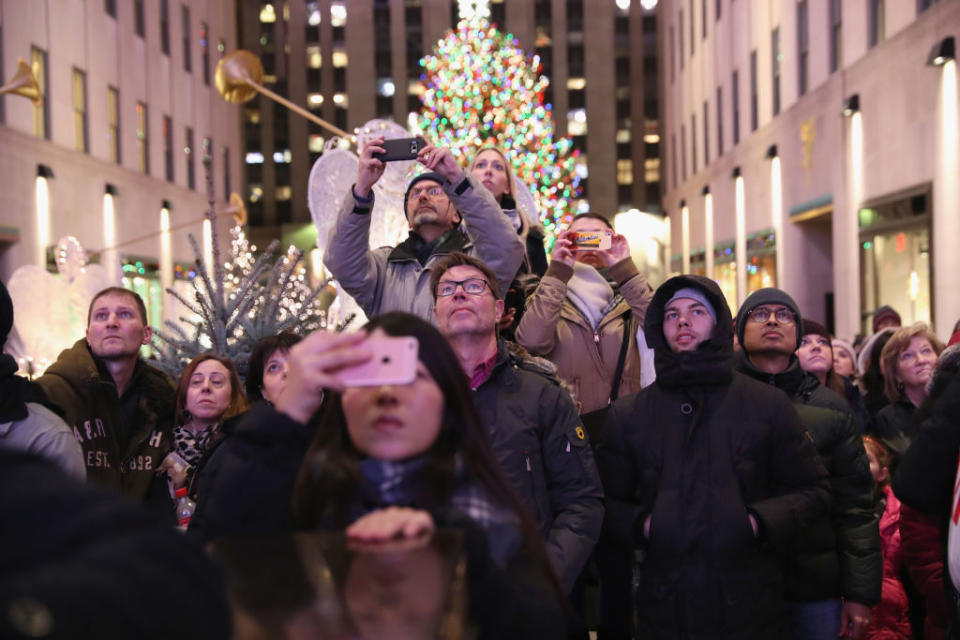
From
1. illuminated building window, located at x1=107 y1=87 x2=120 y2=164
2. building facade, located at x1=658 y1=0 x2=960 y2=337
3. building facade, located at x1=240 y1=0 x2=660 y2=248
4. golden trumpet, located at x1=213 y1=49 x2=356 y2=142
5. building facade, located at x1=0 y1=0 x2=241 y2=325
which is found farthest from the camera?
building facade, located at x1=240 y1=0 x2=660 y2=248

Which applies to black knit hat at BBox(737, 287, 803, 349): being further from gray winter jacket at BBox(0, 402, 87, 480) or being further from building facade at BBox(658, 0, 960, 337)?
building facade at BBox(658, 0, 960, 337)

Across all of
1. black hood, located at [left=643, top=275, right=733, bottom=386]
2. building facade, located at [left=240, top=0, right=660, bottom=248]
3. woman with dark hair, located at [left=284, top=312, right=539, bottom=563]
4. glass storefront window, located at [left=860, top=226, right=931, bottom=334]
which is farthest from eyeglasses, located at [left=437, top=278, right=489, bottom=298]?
building facade, located at [left=240, top=0, right=660, bottom=248]

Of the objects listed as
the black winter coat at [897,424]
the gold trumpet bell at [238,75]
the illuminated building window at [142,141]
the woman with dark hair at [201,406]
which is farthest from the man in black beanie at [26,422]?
the illuminated building window at [142,141]

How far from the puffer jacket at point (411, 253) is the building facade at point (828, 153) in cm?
1118

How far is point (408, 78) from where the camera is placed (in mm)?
53125

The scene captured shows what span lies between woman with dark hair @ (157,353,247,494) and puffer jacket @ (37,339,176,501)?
9 cm

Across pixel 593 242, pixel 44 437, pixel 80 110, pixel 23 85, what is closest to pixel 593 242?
pixel 593 242

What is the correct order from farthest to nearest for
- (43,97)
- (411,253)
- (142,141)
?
(142,141)
(43,97)
(411,253)

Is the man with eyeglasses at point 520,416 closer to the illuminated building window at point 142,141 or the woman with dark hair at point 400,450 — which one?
the woman with dark hair at point 400,450

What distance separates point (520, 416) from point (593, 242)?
1509 millimetres

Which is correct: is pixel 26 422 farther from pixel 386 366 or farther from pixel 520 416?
pixel 386 366

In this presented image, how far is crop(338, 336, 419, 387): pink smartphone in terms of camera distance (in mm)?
1765

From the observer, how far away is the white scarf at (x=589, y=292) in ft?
16.1

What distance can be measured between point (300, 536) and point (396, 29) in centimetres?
5408
